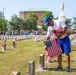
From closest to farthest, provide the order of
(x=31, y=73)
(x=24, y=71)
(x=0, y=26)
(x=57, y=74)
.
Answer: (x=31, y=73)
(x=57, y=74)
(x=24, y=71)
(x=0, y=26)

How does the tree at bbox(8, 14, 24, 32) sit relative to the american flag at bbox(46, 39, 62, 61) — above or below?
below

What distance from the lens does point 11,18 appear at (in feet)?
308

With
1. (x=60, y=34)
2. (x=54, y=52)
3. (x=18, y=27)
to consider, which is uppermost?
(x=60, y=34)

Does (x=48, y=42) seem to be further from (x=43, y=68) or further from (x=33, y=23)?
(x=33, y=23)

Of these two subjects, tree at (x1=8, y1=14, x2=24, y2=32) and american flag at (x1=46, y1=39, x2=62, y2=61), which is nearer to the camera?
american flag at (x1=46, y1=39, x2=62, y2=61)

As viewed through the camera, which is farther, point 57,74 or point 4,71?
point 4,71

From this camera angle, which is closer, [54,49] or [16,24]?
[54,49]

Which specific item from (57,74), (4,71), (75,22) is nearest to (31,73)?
(57,74)

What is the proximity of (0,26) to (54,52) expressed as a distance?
263 ft

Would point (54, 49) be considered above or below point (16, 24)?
above

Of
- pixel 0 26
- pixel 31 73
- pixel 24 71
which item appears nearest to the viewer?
pixel 31 73

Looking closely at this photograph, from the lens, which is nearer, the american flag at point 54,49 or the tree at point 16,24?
the american flag at point 54,49

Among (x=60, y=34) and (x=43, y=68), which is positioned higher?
(x=60, y=34)

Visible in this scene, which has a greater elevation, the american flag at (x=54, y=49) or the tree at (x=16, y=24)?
the american flag at (x=54, y=49)
